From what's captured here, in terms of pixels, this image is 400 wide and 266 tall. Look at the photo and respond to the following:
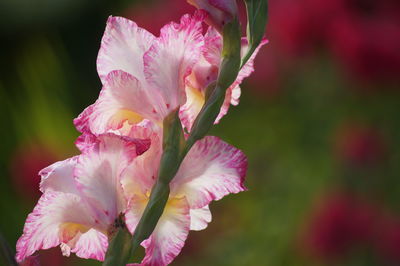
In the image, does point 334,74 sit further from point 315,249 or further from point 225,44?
point 225,44

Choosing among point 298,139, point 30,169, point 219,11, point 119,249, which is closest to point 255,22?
point 219,11

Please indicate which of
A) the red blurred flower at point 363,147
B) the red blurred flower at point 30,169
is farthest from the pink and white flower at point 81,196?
the red blurred flower at point 363,147

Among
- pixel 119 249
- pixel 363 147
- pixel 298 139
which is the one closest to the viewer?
pixel 119 249

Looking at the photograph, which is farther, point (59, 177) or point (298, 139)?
point (298, 139)

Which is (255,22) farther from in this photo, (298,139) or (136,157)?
(298,139)

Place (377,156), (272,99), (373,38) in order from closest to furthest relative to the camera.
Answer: (373,38) → (377,156) → (272,99)

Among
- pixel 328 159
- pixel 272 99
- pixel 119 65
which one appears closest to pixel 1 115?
pixel 272 99
